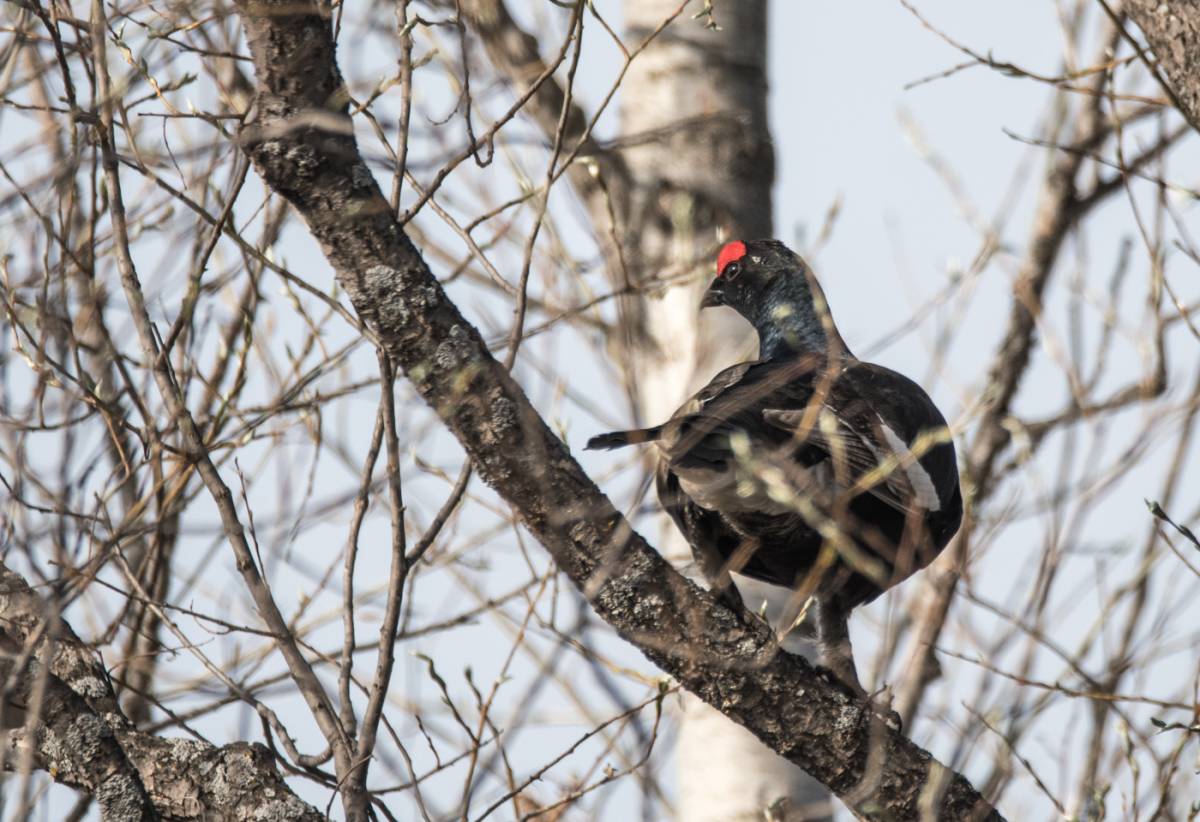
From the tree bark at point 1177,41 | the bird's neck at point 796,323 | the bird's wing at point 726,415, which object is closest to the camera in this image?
the tree bark at point 1177,41

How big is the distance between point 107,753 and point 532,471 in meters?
1.04

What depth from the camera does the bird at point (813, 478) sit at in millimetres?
3566

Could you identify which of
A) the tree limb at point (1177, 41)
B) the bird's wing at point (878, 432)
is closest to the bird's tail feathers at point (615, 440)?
the bird's wing at point (878, 432)

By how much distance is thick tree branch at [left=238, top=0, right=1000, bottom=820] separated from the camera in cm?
270

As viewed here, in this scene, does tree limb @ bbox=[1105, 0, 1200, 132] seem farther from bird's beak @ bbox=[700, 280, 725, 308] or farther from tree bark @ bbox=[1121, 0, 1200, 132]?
bird's beak @ bbox=[700, 280, 725, 308]

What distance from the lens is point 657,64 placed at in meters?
5.82

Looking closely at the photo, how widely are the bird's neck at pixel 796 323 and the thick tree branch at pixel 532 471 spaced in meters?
2.43

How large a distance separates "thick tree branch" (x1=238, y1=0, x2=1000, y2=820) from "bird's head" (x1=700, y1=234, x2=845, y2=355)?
8.18ft

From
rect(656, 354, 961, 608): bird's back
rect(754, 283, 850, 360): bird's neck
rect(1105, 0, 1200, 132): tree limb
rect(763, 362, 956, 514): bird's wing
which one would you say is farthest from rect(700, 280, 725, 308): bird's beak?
rect(1105, 0, 1200, 132): tree limb

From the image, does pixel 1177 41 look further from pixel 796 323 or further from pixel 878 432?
pixel 796 323

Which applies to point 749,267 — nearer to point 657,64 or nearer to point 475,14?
point 657,64

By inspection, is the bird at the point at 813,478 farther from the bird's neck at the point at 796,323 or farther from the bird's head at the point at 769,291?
the bird's head at the point at 769,291

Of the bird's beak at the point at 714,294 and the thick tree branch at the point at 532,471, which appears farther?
the bird's beak at the point at 714,294

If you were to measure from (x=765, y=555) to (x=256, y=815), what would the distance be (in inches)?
82.5
